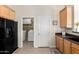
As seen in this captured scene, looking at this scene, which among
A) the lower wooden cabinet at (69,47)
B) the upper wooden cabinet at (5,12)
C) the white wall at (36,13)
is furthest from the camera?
the white wall at (36,13)

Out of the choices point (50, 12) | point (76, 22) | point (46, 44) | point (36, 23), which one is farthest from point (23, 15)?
point (76, 22)

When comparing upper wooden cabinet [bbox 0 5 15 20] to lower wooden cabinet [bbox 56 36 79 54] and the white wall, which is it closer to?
the white wall

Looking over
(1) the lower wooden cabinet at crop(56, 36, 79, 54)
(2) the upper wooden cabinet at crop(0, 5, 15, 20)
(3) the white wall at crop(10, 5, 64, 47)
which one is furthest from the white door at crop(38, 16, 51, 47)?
(1) the lower wooden cabinet at crop(56, 36, 79, 54)

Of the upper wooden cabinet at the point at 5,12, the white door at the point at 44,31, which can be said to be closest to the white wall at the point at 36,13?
the white door at the point at 44,31

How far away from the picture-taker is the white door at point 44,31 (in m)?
7.39

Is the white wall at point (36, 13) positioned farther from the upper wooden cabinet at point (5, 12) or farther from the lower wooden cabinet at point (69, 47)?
the lower wooden cabinet at point (69, 47)

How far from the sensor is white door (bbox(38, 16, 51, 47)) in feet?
24.2

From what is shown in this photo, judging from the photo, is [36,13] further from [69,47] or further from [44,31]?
[69,47]

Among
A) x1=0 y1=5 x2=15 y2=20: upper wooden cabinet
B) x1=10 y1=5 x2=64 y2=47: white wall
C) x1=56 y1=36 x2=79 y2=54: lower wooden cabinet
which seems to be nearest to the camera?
x1=56 y1=36 x2=79 y2=54: lower wooden cabinet

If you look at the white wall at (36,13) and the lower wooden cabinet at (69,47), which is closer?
the lower wooden cabinet at (69,47)

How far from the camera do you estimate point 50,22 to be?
7402mm

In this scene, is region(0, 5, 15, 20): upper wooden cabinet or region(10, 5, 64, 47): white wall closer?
region(0, 5, 15, 20): upper wooden cabinet

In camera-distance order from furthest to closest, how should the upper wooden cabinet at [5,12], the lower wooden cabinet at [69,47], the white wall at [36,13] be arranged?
1. the white wall at [36,13]
2. the upper wooden cabinet at [5,12]
3. the lower wooden cabinet at [69,47]
